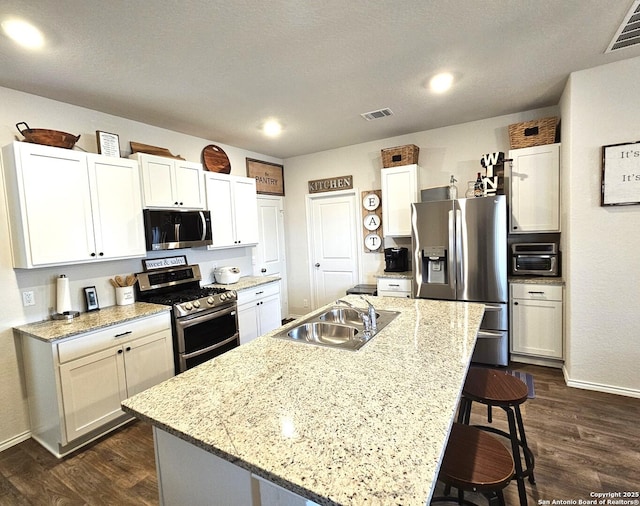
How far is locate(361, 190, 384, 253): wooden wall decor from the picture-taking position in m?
4.46

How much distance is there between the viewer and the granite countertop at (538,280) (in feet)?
10.2

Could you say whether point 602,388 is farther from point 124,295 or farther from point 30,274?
point 30,274

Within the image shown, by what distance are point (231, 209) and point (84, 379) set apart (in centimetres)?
222

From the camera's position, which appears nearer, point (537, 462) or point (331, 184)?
point (537, 462)

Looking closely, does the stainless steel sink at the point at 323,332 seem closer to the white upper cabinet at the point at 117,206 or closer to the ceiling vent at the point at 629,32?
the white upper cabinet at the point at 117,206

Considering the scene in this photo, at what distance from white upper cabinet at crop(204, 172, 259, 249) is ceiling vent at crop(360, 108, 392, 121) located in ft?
Answer: 5.36

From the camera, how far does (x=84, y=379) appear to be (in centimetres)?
229

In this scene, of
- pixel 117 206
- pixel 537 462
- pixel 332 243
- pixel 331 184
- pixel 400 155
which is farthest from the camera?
pixel 332 243

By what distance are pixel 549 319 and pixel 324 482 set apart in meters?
3.28

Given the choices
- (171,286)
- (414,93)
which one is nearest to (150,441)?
(171,286)

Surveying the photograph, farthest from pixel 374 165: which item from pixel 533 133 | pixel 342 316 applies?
pixel 342 316

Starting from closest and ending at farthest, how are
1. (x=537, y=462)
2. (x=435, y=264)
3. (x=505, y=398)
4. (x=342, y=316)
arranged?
(x=505, y=398), (x=537, y=462), (x=342, y=316), (x=435, y=264)

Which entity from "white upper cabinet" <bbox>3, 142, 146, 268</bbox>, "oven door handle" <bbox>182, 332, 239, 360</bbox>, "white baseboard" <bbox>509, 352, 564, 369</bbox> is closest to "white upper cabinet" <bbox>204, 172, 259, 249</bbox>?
"white upper cabinet" <bbox>3, 142, 146, 268</bbox>

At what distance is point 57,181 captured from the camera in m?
2.38
